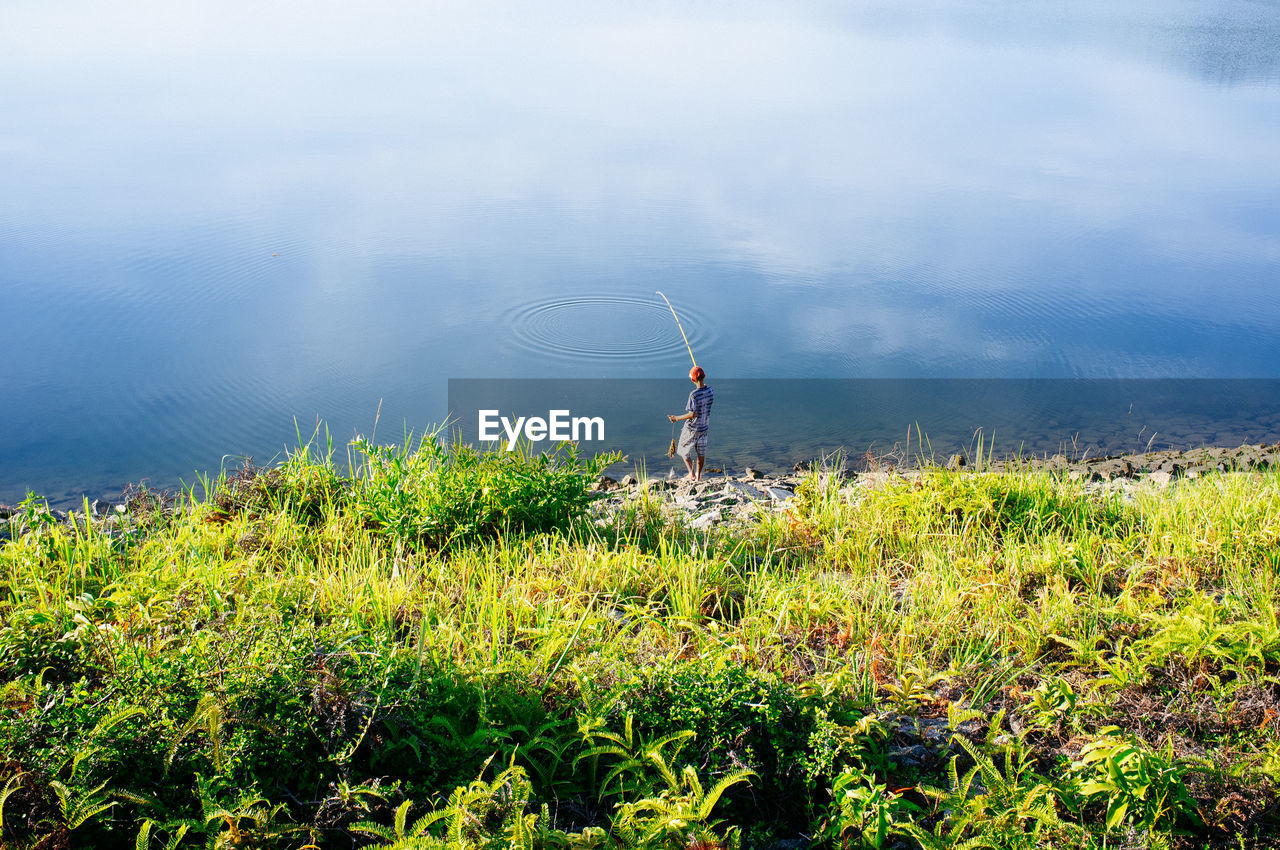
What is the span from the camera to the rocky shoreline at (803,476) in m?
5.93

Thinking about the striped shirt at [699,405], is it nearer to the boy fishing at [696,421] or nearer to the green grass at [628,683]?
the boy fishing at [696,421]

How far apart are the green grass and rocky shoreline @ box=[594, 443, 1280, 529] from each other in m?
0.88

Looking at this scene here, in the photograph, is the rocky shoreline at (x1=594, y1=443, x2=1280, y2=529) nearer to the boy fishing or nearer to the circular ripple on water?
the boy fishing

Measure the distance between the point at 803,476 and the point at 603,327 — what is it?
5.78 metres

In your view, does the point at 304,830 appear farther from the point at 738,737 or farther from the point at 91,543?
the point at 91,543

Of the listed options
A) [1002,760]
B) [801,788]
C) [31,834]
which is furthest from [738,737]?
[31,834]

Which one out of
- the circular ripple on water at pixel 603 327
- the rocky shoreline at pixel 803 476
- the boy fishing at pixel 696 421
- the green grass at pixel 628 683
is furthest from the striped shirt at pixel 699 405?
the circular ripple on water at pixel 603 327

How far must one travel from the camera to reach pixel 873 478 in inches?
252

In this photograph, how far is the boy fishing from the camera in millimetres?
7949

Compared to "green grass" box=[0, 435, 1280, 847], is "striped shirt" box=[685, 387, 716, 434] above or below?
above

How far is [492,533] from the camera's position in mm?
5133

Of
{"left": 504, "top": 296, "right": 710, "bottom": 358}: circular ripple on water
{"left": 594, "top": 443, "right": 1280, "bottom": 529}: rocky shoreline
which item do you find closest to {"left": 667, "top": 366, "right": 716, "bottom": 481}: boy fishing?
{"left": 594, "top": 443, "right": 1280, "bottom": 529}: rocky shoreline

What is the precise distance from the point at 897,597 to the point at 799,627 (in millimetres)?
747

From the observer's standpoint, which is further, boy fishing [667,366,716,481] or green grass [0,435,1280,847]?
boy fishing [667,366,716,481]
